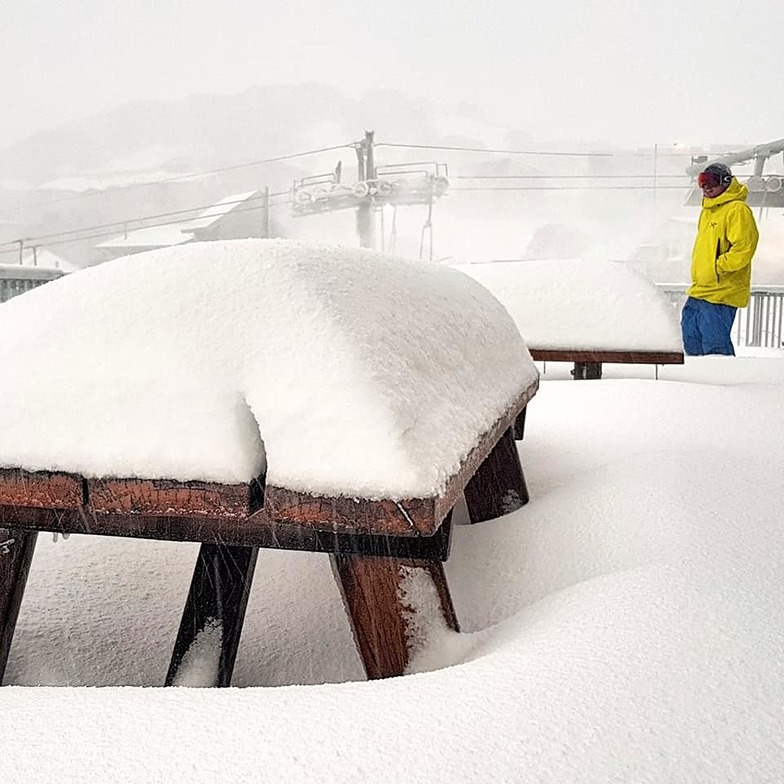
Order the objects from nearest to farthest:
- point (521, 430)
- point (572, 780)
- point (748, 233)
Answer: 1. point (572, 780)
2. point (521, 430)
3. point (748, 233)

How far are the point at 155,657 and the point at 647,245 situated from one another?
28.2 ft

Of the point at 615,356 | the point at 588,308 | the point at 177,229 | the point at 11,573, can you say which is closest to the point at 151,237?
the point at 177,229

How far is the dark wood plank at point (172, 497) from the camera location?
66 centimetres

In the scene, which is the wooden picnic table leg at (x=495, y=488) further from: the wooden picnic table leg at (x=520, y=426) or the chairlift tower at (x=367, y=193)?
the chairlift tower at (x=367, y=193)

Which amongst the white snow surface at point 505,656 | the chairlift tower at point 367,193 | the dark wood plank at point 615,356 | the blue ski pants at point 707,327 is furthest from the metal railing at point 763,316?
the white snow surface at point 505,656

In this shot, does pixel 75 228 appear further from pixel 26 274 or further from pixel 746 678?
pixel 746 678

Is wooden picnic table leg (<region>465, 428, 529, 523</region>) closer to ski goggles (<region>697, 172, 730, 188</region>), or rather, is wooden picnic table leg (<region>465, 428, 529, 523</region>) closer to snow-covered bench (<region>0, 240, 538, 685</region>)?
snow-covered bench (<region>0, 240, 538, 685</region>)

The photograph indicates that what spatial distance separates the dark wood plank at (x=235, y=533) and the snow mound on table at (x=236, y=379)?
0.07 metres

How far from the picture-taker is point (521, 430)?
1.59 meters

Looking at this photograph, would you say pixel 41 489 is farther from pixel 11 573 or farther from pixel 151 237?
pixel 151 237

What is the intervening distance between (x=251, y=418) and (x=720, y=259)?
3.18m

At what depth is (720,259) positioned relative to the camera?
342 cm

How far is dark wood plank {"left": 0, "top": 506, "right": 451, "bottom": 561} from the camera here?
0.71m

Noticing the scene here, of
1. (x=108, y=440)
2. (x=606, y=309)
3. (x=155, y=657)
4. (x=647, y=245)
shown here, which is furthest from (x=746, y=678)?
(x=647, y=245)
